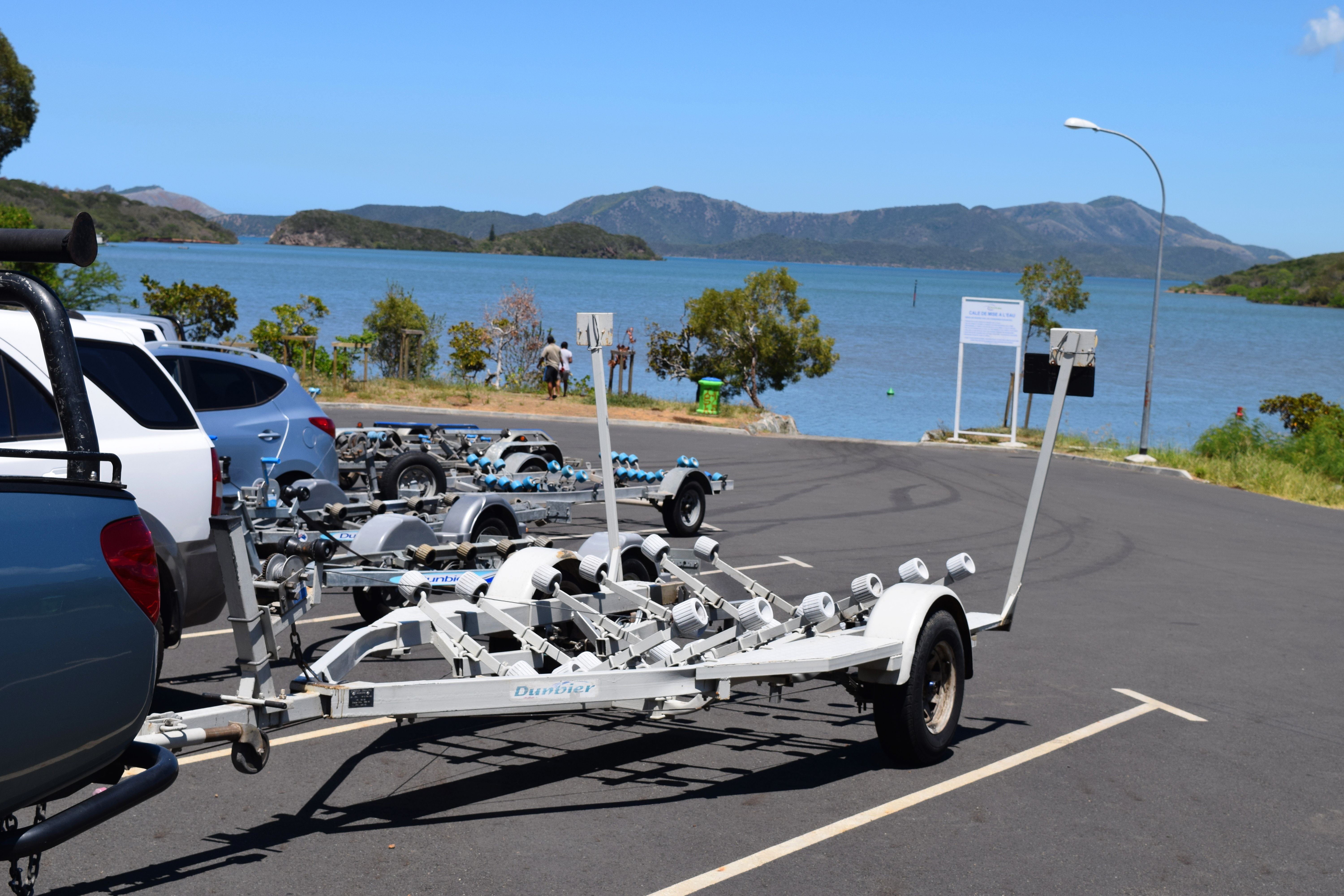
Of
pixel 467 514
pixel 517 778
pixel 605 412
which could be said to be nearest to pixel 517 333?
pixel 467 514

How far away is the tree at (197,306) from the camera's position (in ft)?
125

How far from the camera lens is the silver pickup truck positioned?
300 cm

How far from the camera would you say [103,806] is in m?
3.25

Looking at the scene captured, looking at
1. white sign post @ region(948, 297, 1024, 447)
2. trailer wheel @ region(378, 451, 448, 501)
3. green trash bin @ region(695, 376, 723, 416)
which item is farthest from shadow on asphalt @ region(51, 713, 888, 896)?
green trash bin @ region(695, 376, 723, 416)

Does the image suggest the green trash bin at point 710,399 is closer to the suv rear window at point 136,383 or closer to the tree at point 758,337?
the tree at point 758,337

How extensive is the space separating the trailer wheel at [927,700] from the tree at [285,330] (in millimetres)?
26570

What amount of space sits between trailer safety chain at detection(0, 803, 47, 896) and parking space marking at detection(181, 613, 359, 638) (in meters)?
4.68

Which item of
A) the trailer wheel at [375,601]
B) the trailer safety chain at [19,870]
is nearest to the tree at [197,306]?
the trailer wheel at [375,601]

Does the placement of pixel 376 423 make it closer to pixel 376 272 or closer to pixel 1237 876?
pixel 1237 876

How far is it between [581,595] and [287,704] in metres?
2.59

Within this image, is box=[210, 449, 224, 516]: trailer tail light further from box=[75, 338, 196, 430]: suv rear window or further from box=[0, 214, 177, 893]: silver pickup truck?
box=[0, 214, 177, 893]: silver pickup truck

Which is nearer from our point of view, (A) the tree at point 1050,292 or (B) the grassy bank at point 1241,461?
(B) the grassy bank at point 1241,461

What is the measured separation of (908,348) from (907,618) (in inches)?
3612

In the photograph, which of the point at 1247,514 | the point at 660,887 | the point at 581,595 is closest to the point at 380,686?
the point at 660,887
